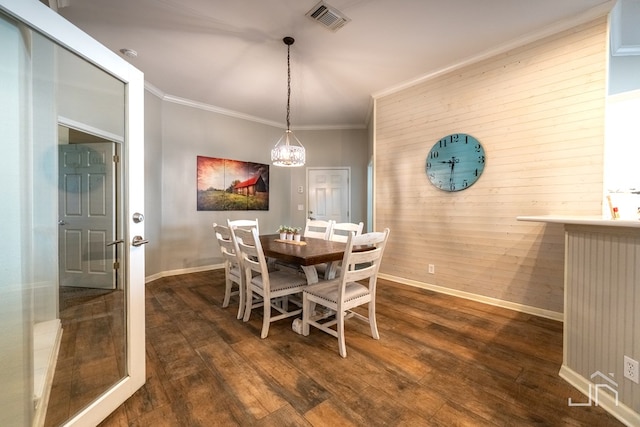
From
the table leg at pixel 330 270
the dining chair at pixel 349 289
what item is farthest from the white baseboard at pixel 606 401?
the table leg at pixel 330 270

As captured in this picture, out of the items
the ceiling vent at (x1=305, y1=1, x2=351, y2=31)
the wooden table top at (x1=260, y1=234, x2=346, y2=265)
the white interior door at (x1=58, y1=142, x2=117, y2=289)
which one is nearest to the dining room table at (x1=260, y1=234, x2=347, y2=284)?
the wooden table top at (x1=260, y1=234, x2=346, y2=265)

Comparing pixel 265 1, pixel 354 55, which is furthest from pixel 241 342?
pixel 354 55

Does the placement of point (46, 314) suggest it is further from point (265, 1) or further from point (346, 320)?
point (265, 1)

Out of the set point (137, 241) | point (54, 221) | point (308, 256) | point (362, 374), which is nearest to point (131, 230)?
point (137, 241)

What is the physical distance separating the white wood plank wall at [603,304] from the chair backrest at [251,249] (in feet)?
7.16

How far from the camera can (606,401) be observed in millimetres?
1423

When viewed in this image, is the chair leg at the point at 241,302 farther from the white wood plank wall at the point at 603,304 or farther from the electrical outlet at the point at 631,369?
the electrical outlet at the point at 631,369

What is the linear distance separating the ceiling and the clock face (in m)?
0.97

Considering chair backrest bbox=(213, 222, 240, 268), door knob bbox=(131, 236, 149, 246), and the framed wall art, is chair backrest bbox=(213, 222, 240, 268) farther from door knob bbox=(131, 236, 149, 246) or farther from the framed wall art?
the framed wall art

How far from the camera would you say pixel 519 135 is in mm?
2744

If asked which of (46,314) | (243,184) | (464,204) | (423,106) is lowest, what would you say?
(46,314)

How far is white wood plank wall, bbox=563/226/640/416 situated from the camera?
1.33 m

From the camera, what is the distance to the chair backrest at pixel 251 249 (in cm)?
214

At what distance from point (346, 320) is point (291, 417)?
48.2 inches
